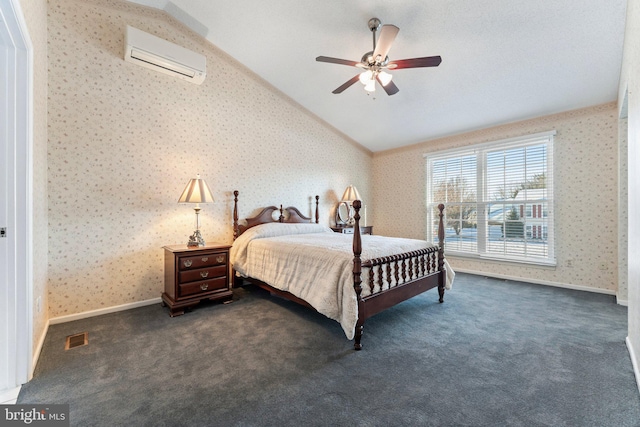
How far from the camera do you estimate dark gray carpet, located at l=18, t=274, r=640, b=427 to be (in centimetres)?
150

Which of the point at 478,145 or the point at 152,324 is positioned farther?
the point at 478,145

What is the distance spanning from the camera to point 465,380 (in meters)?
1.78

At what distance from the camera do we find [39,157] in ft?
7.40

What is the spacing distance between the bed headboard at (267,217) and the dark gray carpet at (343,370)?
51.0 inches

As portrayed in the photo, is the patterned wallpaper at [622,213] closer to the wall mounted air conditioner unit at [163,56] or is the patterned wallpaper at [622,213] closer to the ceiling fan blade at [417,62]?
the ceiling fan blade at [417,62]

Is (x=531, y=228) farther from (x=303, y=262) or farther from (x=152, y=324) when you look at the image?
(x=152, y=324)

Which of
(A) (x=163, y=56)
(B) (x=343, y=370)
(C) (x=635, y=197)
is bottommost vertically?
(B) (x=343, y=370)

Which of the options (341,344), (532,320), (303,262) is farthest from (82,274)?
(532,320)

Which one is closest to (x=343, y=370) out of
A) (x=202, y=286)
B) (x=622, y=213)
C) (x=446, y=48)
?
(x=202, y=286)

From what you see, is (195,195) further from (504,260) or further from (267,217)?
(504,260)

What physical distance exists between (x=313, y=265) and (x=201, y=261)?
1391 mm

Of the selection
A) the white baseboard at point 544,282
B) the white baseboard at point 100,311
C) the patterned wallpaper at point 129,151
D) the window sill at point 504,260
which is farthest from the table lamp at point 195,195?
the white baseboard at point 544,282

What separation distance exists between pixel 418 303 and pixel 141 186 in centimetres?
357

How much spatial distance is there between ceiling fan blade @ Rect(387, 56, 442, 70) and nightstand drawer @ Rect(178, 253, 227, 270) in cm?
275
